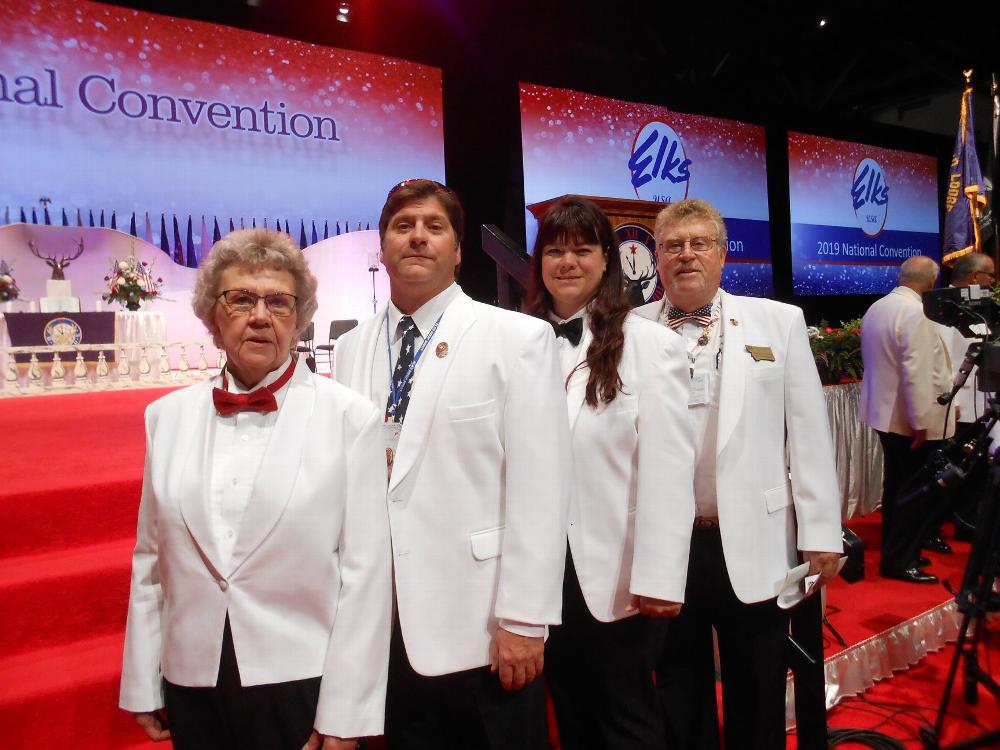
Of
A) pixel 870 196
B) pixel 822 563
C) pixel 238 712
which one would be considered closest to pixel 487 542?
pixel 238 712

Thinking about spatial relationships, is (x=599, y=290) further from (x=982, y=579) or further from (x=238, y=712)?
(x=982, y=579)

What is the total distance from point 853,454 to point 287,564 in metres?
4.94

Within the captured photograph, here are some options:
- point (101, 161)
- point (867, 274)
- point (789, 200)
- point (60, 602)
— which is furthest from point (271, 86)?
point (867, 274)

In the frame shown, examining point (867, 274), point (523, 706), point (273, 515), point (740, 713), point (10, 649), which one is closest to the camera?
point (273, 515)

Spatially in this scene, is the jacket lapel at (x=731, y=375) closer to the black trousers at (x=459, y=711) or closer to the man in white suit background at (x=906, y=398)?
the black trousers at (x=459, y=711)

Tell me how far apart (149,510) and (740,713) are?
1725 mm

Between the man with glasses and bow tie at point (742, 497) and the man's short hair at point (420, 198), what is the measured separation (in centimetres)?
78

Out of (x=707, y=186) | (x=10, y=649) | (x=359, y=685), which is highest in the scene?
(x=707, y=186)

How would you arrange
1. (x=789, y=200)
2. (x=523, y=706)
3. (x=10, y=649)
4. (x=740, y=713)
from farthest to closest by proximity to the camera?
(x=789, y=200) < (x=10, y=649) < (x=740, y=713) < (x=523, y=706)

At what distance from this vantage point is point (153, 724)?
4.53 feet

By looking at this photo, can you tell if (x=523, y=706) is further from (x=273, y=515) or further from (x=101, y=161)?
(x=101, y=161)

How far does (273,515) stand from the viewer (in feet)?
4.10

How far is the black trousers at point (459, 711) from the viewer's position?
1.45m

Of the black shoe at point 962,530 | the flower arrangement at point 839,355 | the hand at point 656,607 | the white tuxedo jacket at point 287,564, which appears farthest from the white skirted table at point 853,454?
the white tuxedo jacket at point 287,564
